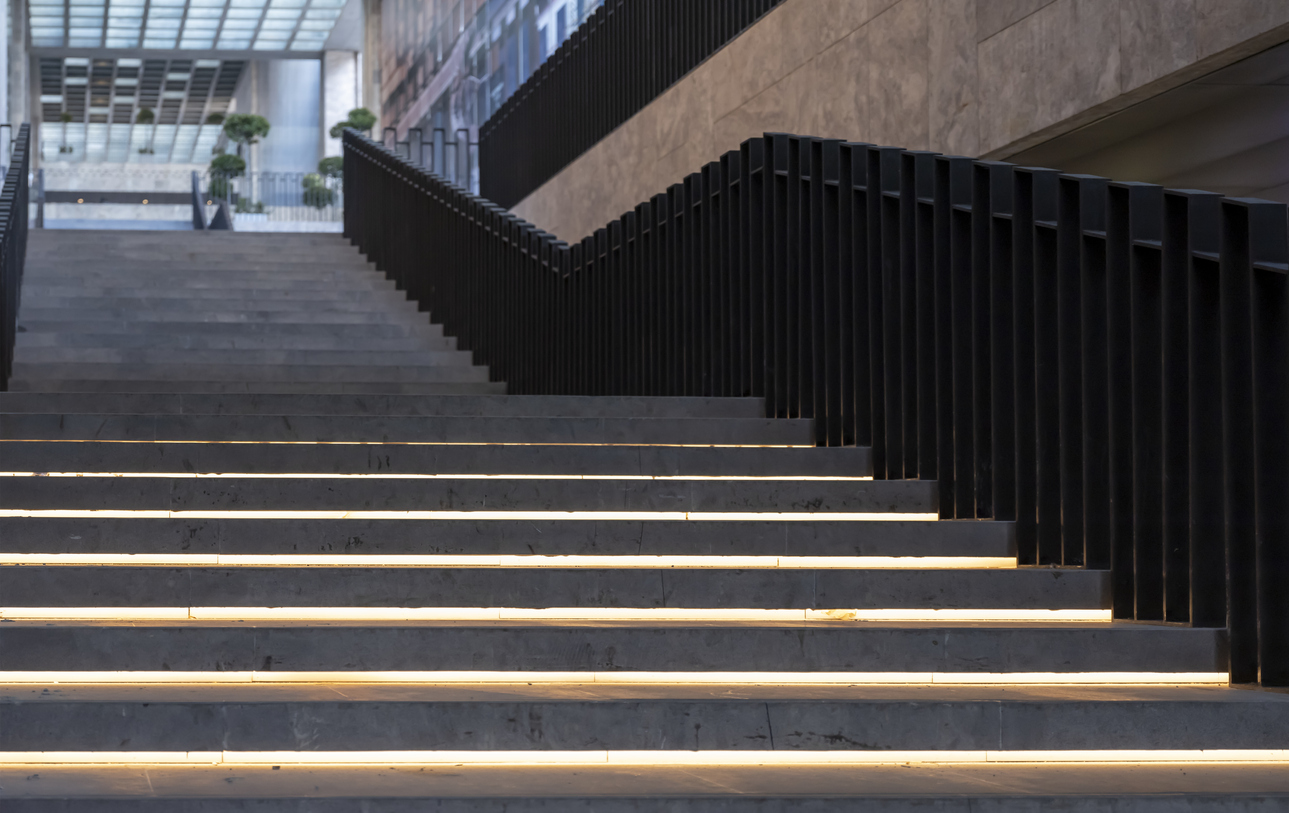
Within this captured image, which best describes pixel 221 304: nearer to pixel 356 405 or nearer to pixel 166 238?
pixel 166 238

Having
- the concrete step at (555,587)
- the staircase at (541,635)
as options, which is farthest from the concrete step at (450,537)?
the concrete step at (555,587)

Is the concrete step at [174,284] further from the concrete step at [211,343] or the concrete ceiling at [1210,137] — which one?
the concrete ceiling at [1210,137]

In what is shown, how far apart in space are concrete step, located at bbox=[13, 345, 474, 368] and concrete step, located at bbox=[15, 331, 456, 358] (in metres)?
0.04

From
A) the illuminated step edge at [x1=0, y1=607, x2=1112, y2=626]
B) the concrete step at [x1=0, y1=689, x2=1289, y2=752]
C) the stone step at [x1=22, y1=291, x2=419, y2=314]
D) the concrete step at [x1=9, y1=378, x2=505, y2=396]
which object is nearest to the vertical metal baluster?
the illuminated step edge at [x1=0, y1=607, x2=1112, y2=626]

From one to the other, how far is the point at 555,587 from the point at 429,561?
1.50 ft

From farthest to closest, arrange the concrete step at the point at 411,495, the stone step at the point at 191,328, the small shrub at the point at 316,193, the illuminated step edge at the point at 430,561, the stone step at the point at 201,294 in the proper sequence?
1. the small shrub at the point at 316,193
2. the stone step at the point at 201,294
3. the stone step at the point at 191,328
4. the concrete step at the point at 411,495
5. the illuminated step edge at the point at 430,561

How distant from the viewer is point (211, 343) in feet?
31.2

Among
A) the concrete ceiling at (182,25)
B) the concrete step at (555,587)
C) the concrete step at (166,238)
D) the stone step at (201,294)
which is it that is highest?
the concrete ceiling at (182,25)

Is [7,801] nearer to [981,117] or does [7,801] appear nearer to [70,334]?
[981,117]

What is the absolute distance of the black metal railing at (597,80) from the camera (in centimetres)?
1084

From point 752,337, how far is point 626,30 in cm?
656

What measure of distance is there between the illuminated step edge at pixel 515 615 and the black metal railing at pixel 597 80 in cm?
588

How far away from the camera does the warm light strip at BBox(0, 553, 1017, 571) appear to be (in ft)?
14.4

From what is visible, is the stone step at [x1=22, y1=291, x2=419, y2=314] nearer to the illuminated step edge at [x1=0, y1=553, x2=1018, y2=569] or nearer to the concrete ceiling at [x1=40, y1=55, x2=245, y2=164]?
the illuminated step edge at [x1=0, y1=553, x2=1018, y2=569]
